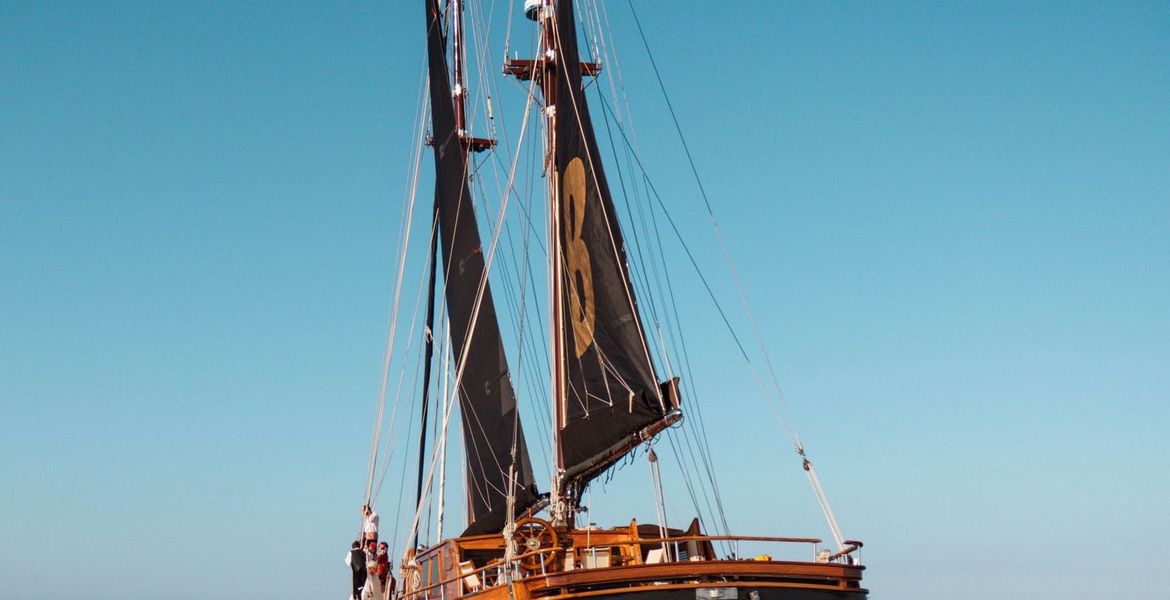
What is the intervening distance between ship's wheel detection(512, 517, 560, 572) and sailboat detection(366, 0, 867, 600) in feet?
0.17

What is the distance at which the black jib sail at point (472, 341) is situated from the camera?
34.8m

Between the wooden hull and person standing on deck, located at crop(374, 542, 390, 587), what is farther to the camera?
person standing on deck, located at crop(374, 542, 390, 587)

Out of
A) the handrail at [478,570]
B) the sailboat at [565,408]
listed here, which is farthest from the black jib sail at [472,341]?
the handrail at [478,570]

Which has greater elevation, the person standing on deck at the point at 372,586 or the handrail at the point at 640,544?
the person standing on deck at the point at 372,586

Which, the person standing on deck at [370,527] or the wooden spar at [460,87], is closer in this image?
the person standing on deck at [370,527]

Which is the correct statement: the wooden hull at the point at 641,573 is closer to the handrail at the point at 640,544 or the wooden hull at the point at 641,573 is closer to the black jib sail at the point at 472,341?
the handrail at the point at 640,544

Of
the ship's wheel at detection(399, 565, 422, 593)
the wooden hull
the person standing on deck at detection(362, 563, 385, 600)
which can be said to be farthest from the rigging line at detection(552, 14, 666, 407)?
the person standing on deck at detection(362, 563, 385, 600)

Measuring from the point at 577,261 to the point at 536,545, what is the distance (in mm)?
7232

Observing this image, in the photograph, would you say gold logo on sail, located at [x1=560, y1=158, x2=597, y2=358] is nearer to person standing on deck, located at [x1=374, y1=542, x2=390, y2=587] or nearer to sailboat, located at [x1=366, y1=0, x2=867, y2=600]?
sailboat, located at [x1=366, y1=0, x2=867, y2=600]

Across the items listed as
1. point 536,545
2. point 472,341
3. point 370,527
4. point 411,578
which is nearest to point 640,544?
point 536,545

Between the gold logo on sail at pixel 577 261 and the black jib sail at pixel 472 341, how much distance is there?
16.8 ft

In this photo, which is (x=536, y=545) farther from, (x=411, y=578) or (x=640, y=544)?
(x=411, y=578)

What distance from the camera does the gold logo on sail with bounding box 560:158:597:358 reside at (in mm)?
27359

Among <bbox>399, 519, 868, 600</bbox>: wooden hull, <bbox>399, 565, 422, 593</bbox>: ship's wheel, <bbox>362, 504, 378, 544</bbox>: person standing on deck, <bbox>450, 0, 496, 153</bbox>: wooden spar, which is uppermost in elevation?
<bbox>450, 0, 496, 153</bbox>: wooden spar
